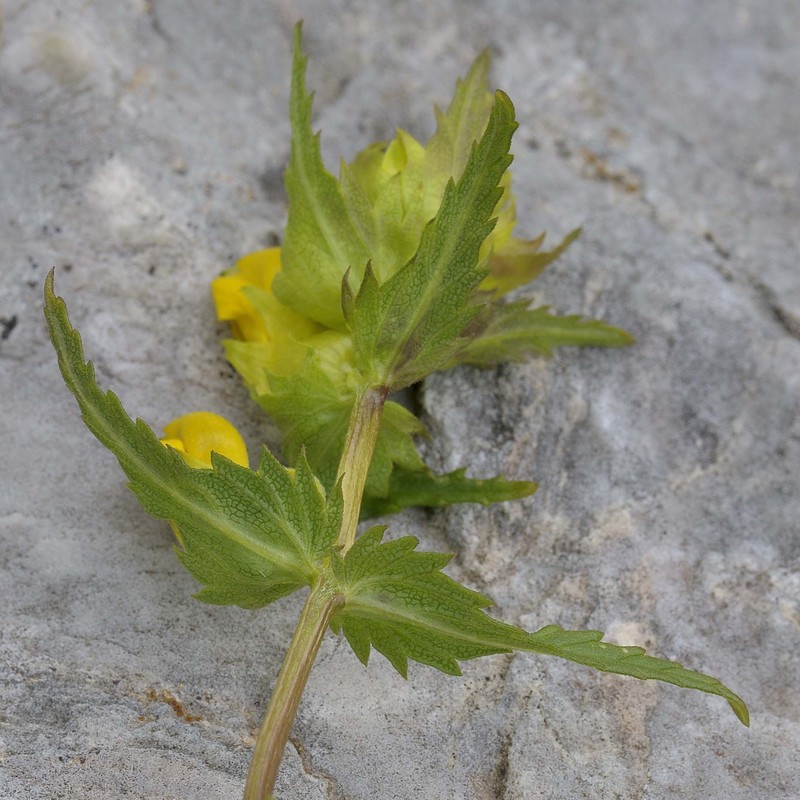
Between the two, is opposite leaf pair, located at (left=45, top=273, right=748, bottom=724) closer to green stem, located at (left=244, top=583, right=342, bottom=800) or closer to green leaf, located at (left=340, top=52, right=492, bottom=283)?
green stem, located at (left=244, top=583, right=342, bottom=800)

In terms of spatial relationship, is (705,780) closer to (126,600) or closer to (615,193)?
(126,600)

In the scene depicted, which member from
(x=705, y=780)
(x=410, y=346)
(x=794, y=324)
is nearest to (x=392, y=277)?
(x=410, y=346)

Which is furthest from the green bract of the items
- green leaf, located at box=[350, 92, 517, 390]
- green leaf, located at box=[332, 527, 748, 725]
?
green leaf, located at box=[332, 527, 748, 725]

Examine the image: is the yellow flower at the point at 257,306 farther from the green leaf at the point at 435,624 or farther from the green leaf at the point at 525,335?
the green leaf at the point at 435,624

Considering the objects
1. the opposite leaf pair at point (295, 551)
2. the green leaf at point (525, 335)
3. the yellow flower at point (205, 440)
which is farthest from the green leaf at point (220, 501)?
the green leaf at point (525, 335)

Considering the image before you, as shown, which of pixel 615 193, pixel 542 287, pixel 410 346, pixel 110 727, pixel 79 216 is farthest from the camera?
pixel 615 193

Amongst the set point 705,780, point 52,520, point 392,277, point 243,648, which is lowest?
point 705,780

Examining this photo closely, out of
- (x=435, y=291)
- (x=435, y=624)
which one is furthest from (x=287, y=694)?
(x=435, y=291)
